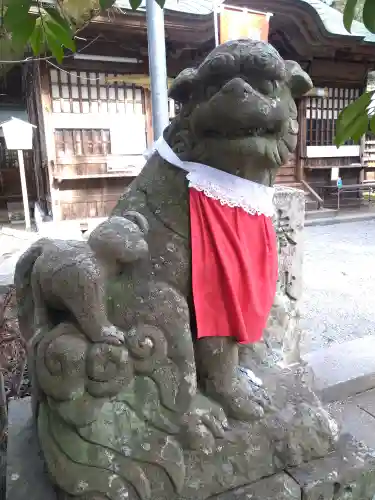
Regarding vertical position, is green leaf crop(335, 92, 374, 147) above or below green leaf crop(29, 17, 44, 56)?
below

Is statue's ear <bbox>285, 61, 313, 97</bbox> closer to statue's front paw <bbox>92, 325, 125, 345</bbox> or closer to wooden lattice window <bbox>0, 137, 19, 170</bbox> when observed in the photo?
statue's front paw <bbox>92, 325, 125, 345</bbox>

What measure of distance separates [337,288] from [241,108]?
165 inches

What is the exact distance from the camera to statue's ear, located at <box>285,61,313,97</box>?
1.19m

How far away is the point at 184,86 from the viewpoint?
1187 mm

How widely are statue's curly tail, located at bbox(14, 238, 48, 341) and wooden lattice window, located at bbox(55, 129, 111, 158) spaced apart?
22.2 feet

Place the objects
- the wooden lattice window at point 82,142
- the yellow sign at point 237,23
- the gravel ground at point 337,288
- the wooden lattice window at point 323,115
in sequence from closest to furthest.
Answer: the gravel ground at point 337,288 < the yellow sign at point 237,23 < the wooden lattice window at point 82,142 < the wooden lattice window at point 323,115

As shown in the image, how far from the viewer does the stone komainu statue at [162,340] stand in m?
1.07

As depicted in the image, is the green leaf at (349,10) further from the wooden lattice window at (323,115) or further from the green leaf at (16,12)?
the wooden lattice window at (323,115)

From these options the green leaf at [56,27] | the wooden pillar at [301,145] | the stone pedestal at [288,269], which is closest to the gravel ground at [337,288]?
the stone pedestal at [288,269]

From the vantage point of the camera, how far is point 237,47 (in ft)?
3.66

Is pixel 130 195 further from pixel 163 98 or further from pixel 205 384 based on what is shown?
pixel 163 98

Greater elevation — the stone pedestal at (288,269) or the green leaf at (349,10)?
the green leaf at (349,10)

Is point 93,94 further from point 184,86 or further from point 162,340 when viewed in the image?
point 162,340

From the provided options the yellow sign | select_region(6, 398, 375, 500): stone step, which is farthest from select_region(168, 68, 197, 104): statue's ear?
the yellow sign
